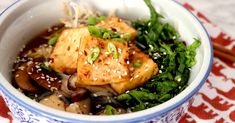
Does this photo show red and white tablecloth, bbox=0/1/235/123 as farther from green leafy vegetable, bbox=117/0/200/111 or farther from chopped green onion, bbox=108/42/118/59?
chopped green onion, bbox=108/42/118/59

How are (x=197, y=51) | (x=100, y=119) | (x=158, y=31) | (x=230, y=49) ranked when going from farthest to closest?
(x=230, y=49) < (x=158, y=31) < (x=197, y=51) < (x=100, y=119)

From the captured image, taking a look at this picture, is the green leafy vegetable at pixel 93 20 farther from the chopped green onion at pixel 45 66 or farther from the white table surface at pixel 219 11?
the white table surface at pixel 219 11

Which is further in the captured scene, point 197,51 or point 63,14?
point 63,14

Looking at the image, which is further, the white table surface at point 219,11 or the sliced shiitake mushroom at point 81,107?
the white table surface at point 219,11

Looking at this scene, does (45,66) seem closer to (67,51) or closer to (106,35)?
(67,51)

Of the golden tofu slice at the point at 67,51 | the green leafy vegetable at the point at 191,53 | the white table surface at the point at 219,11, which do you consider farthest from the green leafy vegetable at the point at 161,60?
the white table surface at the point at 219,11

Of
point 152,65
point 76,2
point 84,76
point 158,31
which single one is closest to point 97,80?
point 84,76

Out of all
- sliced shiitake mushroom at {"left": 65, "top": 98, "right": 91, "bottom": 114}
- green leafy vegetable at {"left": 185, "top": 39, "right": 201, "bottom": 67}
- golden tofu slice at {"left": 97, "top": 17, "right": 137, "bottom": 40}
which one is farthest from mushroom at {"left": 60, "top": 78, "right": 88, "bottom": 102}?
green leafy vegetable at {"left": 185, "top": 39, "right": 201, "bottom": 67}

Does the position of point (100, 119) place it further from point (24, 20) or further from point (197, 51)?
point (24, 20)
